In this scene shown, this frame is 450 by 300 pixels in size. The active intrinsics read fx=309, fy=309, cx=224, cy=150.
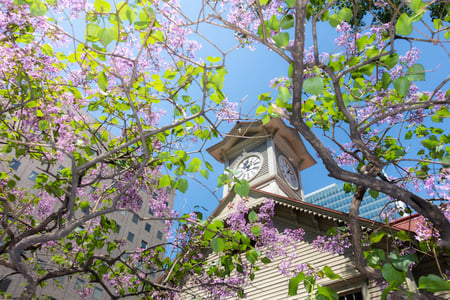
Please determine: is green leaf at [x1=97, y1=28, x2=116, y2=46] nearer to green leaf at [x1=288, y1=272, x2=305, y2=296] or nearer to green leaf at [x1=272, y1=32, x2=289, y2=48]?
green leaf at [x1=272, y1=32, x2=289, y2=48]

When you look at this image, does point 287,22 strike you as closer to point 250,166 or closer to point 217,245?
point 217,245

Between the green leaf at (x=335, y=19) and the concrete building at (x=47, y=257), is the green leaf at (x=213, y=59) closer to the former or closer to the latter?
the green leaf at (x=335, y=19)

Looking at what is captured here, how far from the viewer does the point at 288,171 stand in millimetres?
21562

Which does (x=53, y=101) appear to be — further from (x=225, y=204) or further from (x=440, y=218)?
(x=225, y=204)

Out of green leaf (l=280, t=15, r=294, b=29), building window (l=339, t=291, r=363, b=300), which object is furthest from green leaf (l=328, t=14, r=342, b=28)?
building window (l=339, t=291, r=363, b=300)

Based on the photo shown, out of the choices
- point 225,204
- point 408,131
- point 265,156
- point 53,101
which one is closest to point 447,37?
point 408,131

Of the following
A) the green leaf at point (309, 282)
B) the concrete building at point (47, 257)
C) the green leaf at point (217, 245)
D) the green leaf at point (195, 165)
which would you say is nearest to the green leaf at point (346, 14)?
the green leaf at point (195, 165)

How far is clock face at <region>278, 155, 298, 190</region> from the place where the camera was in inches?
810

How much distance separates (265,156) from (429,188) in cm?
1473

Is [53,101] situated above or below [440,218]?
above

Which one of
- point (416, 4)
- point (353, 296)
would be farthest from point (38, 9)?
point (353, 296)

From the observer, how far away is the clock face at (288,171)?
2058 centimetres

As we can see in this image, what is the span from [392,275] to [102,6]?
426 cm

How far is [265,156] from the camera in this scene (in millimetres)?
20156
